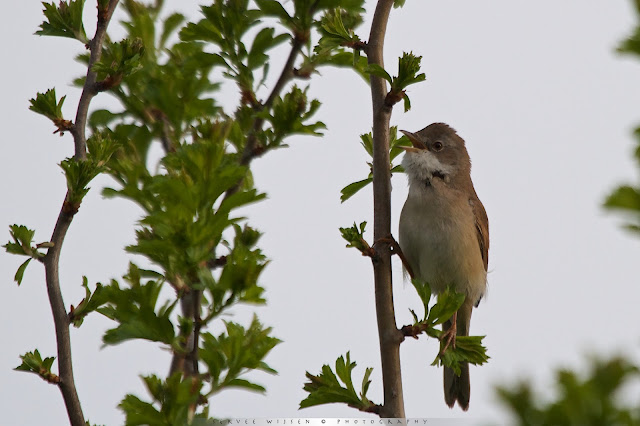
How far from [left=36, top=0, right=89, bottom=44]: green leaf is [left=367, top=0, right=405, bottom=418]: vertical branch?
3.73 ft

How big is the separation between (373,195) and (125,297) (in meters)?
1.09

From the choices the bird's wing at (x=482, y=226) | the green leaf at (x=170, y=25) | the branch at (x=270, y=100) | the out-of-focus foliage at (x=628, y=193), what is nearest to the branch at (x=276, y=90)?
the branch at (x=270, y=100)

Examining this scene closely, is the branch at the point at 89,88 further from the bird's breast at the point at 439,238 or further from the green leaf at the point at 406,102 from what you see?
the bird's breast at the point at 439,238

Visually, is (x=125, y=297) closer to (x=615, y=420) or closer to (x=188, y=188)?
(x=188, y=188)

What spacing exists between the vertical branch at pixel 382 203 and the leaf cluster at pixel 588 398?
209cm

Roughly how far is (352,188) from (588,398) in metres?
2.70

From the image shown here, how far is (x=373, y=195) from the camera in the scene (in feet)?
10.7

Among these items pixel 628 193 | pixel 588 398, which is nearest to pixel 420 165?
pixel 628 193

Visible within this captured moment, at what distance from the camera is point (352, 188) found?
364 centimetres

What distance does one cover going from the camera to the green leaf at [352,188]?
362 centimetres

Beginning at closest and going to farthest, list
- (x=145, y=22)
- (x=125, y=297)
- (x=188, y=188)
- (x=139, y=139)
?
Answer: (x=188, y=188), (x=125, y=297), (x=139, y=139), (x=145, y=22)

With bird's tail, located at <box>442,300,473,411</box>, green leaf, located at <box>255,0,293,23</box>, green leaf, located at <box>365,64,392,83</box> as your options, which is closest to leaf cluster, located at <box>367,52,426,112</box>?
green leaf, located at <box>365,64,392,83</box>

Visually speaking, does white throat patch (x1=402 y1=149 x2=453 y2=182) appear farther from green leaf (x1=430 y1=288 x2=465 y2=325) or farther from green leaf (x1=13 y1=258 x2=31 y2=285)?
green leaf (x1=13 y1=258 x2=31 y2=285)

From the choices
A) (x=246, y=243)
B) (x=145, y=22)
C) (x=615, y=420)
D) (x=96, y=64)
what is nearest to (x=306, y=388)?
(x=246, y=243)
